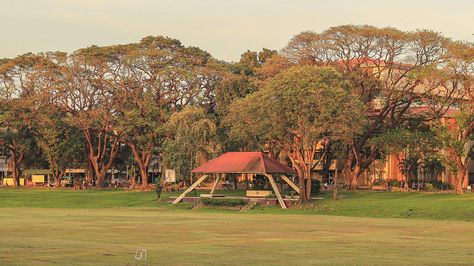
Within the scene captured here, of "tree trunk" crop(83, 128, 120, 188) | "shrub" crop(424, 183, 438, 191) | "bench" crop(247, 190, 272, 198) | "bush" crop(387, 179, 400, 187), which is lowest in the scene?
"bench" crop(247, 190, 272, 198)

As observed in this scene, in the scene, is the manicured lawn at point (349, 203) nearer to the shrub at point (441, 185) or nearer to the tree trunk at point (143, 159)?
the tree trunk at point (143, 159)

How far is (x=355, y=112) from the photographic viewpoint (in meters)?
80.0

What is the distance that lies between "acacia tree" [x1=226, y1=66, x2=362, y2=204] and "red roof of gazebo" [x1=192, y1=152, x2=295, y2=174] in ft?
10.2

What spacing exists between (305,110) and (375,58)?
2605 centimetres

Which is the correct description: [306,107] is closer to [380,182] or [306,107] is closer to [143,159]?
[143,159]

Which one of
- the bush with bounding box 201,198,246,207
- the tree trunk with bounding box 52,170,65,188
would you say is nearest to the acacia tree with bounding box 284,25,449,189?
the bush with bounding box 201,198,246,207

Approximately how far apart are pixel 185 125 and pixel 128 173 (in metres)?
61.5

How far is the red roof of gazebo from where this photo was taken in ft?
275

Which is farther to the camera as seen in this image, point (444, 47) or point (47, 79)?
point (47, 79)

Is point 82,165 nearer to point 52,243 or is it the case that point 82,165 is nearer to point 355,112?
point 355,112

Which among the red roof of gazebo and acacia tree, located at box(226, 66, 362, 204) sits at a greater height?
acacia tree, located at box(226, 66, 362, 204)

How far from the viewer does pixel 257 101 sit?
8156cm

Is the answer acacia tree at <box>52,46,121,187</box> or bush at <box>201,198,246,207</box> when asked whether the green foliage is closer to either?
bush at <box>201,198,246,207</box>

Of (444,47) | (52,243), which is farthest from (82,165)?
(52,243)
